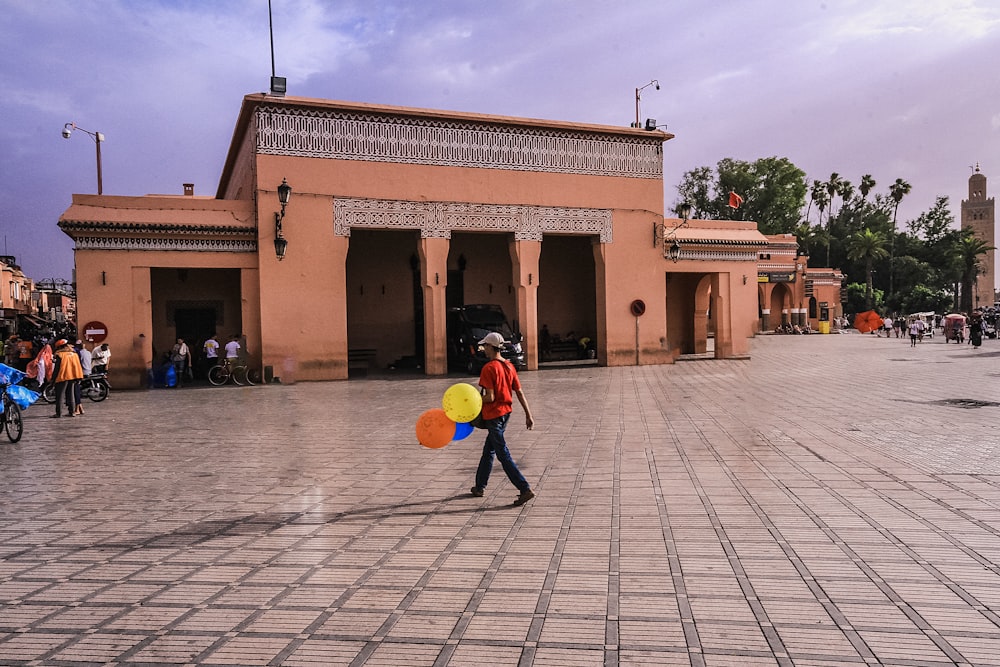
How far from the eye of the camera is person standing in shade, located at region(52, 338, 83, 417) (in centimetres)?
1252

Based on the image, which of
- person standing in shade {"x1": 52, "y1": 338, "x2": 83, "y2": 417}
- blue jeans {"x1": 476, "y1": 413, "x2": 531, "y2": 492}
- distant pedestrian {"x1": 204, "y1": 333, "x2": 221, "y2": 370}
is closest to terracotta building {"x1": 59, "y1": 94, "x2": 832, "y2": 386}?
distant pedestrian {"x1": 204, "y1": 333, "x2": 221, "y2": 370}

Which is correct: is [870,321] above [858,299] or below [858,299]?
below

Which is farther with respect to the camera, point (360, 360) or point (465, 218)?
point (360, 360)

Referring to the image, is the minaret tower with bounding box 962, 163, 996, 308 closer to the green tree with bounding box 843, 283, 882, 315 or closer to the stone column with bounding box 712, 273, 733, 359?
the green tree with bounding box 843, 283, 882, 315

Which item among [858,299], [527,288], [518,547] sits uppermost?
[858,299]

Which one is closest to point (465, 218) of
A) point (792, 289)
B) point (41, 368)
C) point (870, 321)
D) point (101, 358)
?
point (101, 358)

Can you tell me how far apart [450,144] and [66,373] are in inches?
463

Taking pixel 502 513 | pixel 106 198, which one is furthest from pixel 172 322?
pixel 502 513

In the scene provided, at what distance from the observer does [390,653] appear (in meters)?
3.33

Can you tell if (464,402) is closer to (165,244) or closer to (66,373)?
(66,373)

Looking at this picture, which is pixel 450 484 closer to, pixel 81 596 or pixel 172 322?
pixel 81 596

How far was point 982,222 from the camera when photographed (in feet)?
266

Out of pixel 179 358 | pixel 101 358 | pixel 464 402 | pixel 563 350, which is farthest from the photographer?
pixel 563 350

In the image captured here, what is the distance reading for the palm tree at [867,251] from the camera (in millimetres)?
54247
